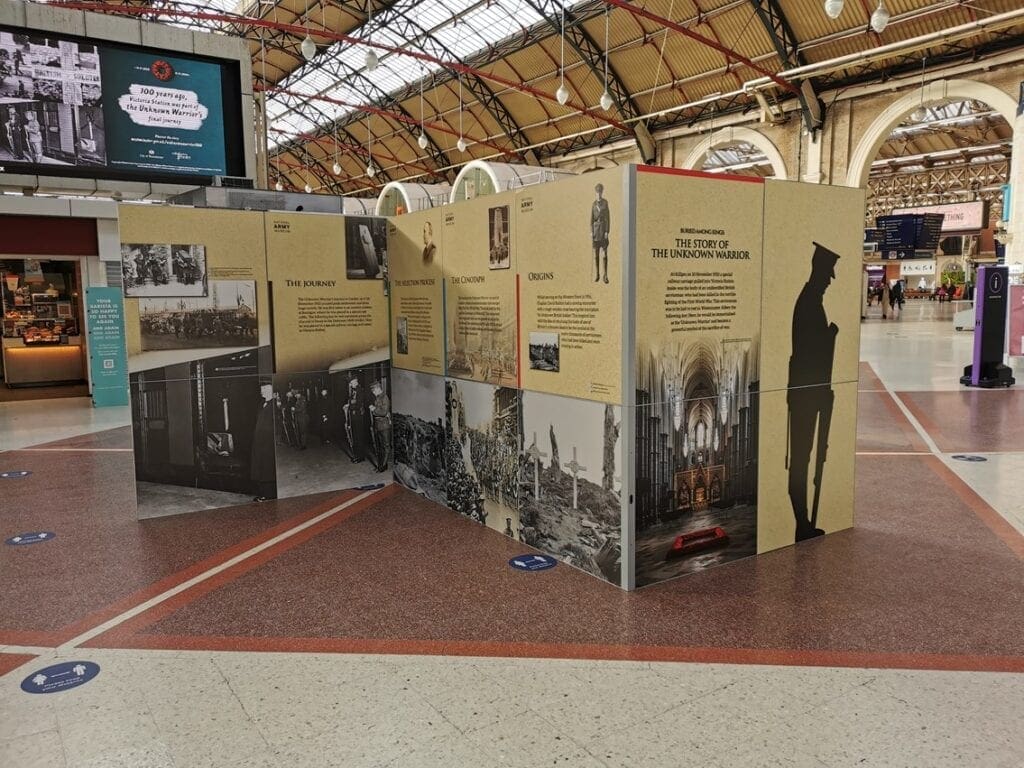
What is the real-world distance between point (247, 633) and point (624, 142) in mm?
24995

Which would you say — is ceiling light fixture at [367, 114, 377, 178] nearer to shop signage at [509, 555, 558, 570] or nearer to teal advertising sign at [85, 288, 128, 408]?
teal advertising sign at [85, 288, 128, 408]

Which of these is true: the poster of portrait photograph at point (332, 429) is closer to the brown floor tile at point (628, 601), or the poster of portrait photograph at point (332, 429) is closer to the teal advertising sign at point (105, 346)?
the brown floor tile at point (628, 601)

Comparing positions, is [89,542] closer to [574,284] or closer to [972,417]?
[574,284]

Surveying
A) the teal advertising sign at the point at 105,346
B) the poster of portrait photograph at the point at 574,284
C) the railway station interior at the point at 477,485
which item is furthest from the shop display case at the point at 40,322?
the poster of portrait photograph at the point at 574,284

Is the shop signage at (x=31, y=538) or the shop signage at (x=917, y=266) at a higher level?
the shop signage at (x=917, y=266)

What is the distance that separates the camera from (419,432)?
656 centimetres

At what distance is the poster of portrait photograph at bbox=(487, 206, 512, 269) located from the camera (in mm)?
5219

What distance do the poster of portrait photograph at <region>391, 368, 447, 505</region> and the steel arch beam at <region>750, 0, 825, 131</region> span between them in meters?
15.7

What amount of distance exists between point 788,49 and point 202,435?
59.4 feet

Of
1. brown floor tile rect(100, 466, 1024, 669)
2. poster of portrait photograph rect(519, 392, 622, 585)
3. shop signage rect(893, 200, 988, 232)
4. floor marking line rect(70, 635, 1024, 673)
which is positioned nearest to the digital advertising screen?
brown floor tile rect(100, 466, 1024, 669)

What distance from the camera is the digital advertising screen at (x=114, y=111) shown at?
931cm

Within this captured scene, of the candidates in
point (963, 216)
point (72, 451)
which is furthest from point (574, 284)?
point (963, 216)

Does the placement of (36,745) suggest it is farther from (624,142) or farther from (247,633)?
(624,142)

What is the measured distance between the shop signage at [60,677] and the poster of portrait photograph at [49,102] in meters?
8.06
